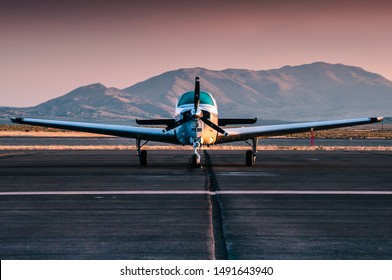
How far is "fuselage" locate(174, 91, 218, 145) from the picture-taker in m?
25.2

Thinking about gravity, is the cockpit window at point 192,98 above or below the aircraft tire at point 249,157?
above

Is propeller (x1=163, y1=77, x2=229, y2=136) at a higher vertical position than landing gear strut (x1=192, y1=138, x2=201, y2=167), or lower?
higher

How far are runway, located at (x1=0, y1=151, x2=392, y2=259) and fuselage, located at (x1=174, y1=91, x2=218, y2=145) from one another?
4839 millimetres

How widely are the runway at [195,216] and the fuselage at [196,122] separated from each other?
15.9 feet

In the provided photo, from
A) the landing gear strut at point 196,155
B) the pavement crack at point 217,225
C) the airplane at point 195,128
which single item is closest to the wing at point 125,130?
the airplane at point 195,128

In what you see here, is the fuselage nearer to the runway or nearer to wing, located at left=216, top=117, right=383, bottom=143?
wing, located at left=216, top=117, right=383, bottom=143

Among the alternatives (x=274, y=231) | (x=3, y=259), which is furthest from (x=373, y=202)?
(x=3, y=259)

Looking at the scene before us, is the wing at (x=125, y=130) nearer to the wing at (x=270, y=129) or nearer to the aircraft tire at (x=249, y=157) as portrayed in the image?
the wing at (x=270, y=129)

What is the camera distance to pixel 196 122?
2514cm

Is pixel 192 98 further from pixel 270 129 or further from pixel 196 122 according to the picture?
pixel 270 129

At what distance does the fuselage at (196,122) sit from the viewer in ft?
82.5

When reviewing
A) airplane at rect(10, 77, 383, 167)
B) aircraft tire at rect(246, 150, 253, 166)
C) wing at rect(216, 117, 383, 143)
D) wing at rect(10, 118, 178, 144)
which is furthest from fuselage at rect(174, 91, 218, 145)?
aircraft tire at rect(246, 150, 253, 166)

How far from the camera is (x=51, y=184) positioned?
17625mm

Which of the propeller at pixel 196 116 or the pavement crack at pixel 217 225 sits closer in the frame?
Result: the pavement crack at pixel 217 225
